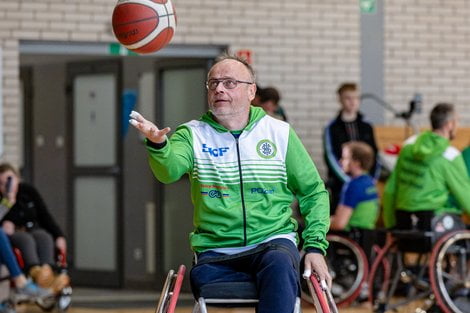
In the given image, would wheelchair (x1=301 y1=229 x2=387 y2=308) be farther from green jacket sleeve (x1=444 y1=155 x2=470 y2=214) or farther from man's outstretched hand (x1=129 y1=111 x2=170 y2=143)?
man's outstretched hand (x1=129 y1=111 x2=170 y2=143)

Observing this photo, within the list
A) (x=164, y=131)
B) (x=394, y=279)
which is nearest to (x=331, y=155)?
(x=394, y=279)

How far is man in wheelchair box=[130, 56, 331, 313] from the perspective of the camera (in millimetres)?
A: 5406

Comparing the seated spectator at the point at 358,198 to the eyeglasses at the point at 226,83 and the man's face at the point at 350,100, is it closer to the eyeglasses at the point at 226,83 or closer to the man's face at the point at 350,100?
the man's face at the point at 350,100

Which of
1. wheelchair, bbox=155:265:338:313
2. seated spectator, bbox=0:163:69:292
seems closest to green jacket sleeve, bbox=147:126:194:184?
wheelchair, bbox=155:265:338:313

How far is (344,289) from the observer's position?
1030cm

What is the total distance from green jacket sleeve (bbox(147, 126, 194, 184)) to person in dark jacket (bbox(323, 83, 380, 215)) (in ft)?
17.6

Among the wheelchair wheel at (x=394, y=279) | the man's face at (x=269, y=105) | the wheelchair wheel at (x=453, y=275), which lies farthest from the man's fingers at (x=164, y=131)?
the man's face at (x=269, y=105)

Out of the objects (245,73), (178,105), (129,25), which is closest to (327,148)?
(178,105)

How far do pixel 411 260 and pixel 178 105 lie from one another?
265 cm

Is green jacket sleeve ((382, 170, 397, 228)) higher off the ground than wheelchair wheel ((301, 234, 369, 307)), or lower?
higher

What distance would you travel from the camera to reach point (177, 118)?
1223cm

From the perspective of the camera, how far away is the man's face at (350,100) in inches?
428

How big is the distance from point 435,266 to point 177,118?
13.2ft

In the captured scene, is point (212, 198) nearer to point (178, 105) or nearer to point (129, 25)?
point (129, 25)
